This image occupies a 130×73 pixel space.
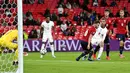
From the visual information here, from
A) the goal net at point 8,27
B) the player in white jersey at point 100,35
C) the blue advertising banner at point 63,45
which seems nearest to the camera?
the goal net at point 8,27

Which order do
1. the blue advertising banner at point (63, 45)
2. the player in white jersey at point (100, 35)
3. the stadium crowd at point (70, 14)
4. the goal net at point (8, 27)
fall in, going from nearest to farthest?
the goal net at point (8, 27) → the player in white jersey at point (100, 35) → the blue advertising banner at point (63, 45) → the stadium crowd at point (70, 14)

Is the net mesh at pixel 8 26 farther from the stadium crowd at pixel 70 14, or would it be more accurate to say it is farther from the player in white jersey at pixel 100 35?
the stadium crowd at pixel 70 14

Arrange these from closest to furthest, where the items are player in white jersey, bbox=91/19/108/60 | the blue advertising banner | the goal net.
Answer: the goal net → player in white jersey, bbox=91/19/108/60 → the blue advertising banner

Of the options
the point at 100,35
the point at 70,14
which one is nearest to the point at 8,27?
the point at 100,35

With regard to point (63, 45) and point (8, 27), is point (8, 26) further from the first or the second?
point (63, 45)

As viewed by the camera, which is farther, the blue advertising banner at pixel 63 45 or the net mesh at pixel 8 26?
the blue advertising banner at pixel 63 45

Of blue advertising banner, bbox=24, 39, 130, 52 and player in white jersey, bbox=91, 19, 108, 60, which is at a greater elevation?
player in white jersey, bbox=91, 19, 108, 60

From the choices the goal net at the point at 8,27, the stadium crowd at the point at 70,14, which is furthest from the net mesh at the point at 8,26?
the stadium crowd at the point at 70,14

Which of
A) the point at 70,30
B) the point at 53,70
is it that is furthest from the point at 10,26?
the point at 70,30

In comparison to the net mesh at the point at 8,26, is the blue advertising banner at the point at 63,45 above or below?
below

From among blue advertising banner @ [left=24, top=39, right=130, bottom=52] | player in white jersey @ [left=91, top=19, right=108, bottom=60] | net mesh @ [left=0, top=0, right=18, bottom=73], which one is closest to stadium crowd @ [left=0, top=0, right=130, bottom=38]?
blue advertising banner @ [left=24, top=39, right=130, bottom=52]

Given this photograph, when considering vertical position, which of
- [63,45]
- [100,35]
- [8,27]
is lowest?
[63,45]

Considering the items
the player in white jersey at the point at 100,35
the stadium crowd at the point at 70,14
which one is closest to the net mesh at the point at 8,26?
the player in white jersey at the point at 100,35

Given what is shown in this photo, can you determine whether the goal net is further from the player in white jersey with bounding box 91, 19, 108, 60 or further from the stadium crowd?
the stadium crowd
